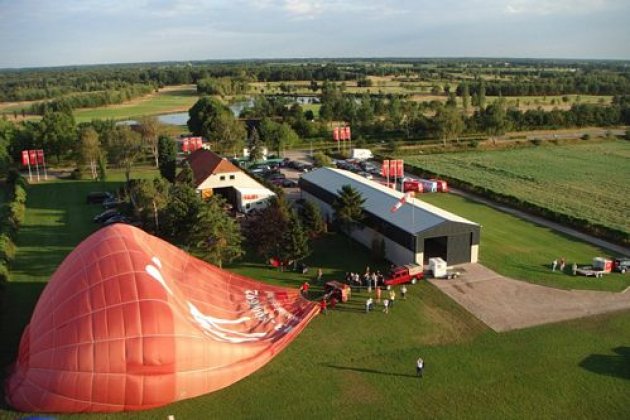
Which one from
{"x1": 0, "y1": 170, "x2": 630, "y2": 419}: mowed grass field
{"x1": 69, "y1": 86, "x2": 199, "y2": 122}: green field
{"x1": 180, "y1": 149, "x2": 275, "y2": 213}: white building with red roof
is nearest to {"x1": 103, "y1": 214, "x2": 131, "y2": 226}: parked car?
{"x1": 180, "y1": 149, "x2": 275, "y2": 213}: white building with red roof

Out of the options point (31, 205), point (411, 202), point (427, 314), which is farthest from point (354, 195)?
point (31, 205)

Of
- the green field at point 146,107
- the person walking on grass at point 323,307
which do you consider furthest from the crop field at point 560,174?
the green field at point 146,107

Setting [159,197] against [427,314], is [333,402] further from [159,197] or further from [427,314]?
[159,197]

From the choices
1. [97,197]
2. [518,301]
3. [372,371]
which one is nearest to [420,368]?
[372,371]

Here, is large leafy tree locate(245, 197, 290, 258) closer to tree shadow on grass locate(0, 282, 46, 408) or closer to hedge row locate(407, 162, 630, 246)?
tree shadow on grass locate(0, 282, 46, 408)

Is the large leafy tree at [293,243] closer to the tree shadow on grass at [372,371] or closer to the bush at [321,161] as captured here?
the tree shadow on grass at [372,371]

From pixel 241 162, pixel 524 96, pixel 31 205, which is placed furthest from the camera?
pixel 524 96
